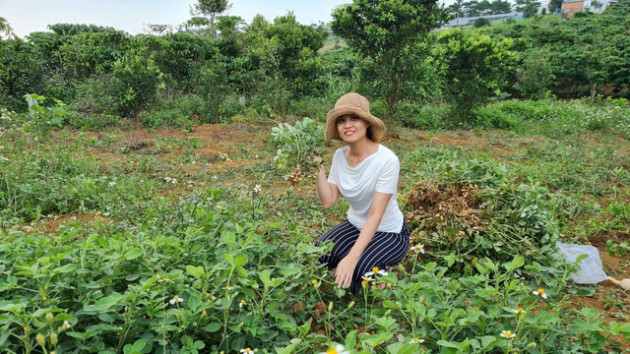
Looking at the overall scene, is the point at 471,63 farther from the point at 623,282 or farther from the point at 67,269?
the point at 67,269

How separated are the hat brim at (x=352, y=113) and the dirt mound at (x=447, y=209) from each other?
101cm

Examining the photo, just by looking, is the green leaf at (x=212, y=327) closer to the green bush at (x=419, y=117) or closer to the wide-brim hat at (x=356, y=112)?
the wide-brim hat at (x=356, y=112)

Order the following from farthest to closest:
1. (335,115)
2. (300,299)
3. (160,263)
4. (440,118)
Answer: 1. (440,118)
2. (335,115)
3. (300,299)
4. (160,263)

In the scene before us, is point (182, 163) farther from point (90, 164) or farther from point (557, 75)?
point (557, 75)

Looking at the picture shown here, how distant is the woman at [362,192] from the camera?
2.30m

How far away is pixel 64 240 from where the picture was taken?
1.96 metres

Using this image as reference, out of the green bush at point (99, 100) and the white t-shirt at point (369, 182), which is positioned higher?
the green bush at point (99, 100)

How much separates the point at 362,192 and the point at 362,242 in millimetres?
355

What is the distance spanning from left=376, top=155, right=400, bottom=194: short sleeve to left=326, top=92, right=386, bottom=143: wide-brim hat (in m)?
0.22

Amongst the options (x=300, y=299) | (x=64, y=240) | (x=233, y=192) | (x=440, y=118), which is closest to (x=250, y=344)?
(x=300, y=299)

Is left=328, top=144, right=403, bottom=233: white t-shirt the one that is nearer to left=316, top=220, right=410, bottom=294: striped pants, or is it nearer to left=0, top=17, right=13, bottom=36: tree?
left=316, top=220, right=410, bottom=294: striped pants

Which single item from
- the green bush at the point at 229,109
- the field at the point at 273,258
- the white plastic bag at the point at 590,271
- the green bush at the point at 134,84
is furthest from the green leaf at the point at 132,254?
the green bush at the point at 229,109

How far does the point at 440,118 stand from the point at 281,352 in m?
10.4

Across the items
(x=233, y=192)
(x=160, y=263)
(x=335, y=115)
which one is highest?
(x=335, y=115)
